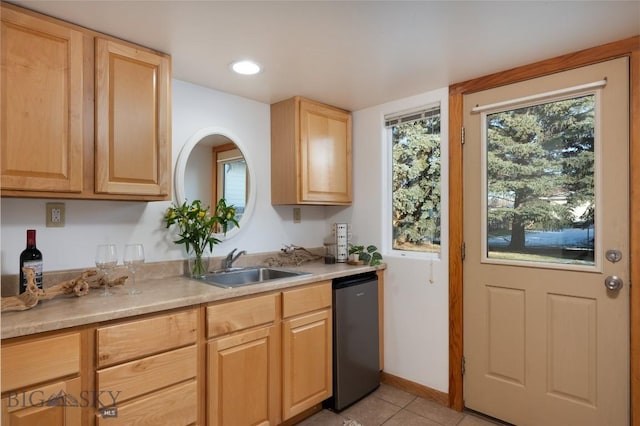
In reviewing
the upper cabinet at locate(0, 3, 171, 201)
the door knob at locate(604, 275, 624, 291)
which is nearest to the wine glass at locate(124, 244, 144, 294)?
the upper cabinet at locate(0, 3, 171, 201)

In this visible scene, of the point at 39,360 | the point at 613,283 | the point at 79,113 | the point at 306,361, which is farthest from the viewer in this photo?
the point at 306,361

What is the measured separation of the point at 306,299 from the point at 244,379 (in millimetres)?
572

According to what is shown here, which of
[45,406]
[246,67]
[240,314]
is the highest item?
[246,67]

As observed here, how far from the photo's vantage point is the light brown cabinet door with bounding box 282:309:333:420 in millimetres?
2150

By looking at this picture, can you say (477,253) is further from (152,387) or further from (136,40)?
(136,40)

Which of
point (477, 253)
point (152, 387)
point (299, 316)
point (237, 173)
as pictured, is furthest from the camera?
point (237, 173)

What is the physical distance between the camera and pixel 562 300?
204cm

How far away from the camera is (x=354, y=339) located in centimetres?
251

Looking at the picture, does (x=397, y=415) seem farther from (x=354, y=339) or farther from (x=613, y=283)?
(x=613, y=283)

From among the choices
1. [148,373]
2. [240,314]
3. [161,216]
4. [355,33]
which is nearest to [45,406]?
[148,373]

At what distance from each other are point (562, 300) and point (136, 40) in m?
2.68

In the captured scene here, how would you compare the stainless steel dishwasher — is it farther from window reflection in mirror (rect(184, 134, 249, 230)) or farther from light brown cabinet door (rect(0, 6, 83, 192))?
light brown cabinet door (rect(0, 6, 83, 192))

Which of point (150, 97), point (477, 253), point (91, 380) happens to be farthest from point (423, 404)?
point (150, 97)

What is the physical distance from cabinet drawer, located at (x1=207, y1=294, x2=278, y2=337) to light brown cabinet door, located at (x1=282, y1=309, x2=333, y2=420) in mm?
161
